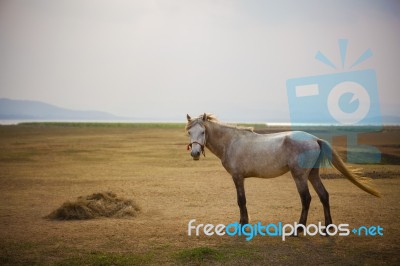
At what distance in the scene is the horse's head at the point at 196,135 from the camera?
23.0 feet

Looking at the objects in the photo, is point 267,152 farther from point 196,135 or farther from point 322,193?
point 196,135

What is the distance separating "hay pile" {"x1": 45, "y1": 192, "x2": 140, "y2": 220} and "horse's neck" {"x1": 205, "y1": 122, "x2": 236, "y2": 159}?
3.10m

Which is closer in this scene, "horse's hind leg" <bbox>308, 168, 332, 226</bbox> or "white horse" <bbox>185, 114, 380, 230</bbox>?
"white horse" <bbox>185, 114, 380, 230</bbox>

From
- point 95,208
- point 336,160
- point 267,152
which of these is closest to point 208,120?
point 267,152

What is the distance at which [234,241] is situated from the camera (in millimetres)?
6789

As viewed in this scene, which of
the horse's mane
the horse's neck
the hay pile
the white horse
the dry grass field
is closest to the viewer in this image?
the dry grass field

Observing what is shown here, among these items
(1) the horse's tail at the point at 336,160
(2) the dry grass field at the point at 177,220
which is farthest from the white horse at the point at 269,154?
(2) the dry grass field at the point at 177,220

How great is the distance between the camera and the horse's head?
23.0ft

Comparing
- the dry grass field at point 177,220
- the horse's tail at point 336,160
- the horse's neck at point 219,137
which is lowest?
the dry grass field at point 177,220

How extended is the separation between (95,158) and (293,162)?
1833 cm

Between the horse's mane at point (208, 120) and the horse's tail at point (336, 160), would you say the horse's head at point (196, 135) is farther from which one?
the horse's tail at point (336, 160)

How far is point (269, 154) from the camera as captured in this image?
23.6ft

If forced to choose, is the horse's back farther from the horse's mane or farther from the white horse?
the horse's mane

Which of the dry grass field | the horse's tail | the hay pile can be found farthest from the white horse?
the hay pile
